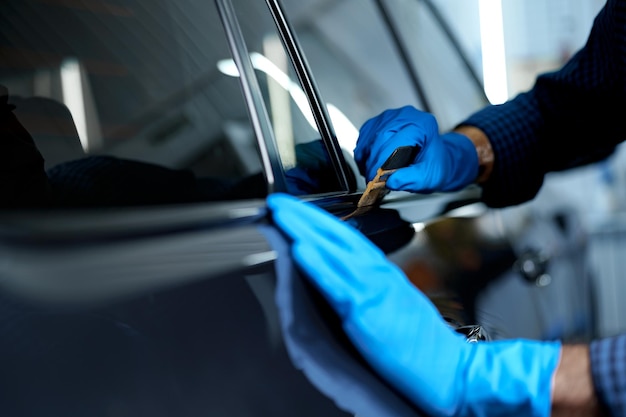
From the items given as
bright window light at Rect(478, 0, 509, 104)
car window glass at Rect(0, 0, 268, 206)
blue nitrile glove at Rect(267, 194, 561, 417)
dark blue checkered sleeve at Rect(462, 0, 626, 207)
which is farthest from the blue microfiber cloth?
bright window light at Rect(478, 0, 509, 104)

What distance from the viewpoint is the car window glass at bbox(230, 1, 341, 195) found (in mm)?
965

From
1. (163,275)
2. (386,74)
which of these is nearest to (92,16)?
(163,275)

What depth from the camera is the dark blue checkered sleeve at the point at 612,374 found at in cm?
90

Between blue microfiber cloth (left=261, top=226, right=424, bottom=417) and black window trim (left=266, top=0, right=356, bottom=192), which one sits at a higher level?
black window trim (left=266, top=0, right=356, bottom=192)

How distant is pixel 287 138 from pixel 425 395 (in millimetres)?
401

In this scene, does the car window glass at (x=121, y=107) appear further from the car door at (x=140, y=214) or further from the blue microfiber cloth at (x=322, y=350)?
the blue microfiber cloth at (x=322, y=350)

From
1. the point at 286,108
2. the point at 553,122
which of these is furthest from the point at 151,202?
the point at 553,122

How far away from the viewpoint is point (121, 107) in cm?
74

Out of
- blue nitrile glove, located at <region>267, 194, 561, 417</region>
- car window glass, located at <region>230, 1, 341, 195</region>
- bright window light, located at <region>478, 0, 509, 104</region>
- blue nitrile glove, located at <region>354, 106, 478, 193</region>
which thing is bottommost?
blue nitrile glove, located at <region>267, 194, 561, 417</region>

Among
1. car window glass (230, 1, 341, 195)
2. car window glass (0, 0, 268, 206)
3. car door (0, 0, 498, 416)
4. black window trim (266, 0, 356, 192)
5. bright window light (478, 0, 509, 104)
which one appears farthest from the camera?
bright window light (478, 0, 509, 104)

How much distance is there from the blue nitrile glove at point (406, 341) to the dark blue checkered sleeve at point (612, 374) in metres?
0.06

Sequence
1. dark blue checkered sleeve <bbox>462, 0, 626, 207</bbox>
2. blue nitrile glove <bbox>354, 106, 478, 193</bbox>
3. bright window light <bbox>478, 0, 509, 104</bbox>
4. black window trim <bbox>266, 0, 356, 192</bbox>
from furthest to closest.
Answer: bright window light <bbox>478, 0, 509, 104</bbox> → dark blue checkered sleeve <bbox>462, 0, 626, 207</bbox> → blue nitrile glove <bbox>354, 106, 478, 193</bbox> → black window trim <bbox>266, 0, 356, 192</bbox>

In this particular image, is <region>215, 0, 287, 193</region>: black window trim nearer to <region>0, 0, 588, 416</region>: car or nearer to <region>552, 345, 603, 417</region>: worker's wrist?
<region>0, 0, 588, 416</region>: car

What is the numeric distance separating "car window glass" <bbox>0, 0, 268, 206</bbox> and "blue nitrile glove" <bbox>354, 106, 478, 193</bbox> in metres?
0.34
